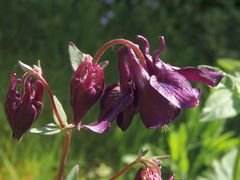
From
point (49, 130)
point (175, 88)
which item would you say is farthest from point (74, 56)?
point (175, 88)

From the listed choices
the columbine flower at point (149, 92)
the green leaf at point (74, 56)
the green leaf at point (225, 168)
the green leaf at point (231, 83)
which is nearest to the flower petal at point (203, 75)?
the columbine flower at point (149, 92)

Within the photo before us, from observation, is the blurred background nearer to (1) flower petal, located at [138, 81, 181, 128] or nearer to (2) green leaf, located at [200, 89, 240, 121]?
(2) green leaf, located at [200, 89, 240, 121]

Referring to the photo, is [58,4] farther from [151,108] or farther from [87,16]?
[151,108]

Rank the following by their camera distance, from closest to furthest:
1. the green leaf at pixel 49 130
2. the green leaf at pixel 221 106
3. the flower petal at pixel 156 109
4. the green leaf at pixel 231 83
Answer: the flower petal at pixel 156 109, the green leaf at pixel 49 130, the green leaf at pixel 231 83, the green leaf at pixel 221 106

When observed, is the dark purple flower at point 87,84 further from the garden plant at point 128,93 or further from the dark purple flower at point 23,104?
the dark purple flower at point 23,104

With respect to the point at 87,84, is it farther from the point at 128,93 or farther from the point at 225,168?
the point at 225,168
